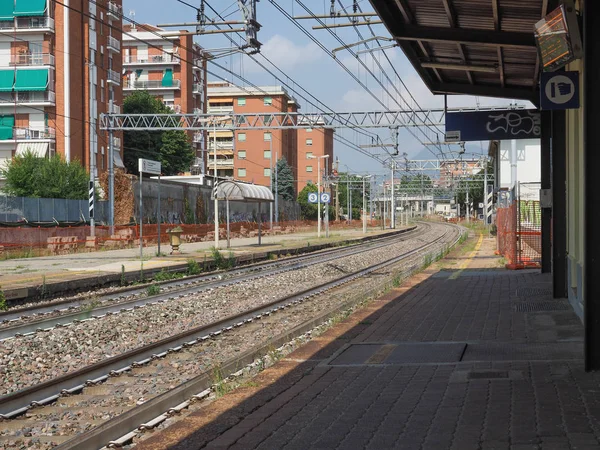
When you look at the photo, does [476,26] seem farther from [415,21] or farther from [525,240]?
[525,240]

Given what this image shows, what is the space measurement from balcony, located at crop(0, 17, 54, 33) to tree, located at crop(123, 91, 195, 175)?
19.1 meters

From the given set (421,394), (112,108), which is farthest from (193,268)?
(112,108)

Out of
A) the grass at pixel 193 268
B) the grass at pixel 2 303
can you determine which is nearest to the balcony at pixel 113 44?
the grass at pixel 193 268

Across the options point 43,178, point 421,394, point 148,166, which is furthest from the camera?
point 43,178

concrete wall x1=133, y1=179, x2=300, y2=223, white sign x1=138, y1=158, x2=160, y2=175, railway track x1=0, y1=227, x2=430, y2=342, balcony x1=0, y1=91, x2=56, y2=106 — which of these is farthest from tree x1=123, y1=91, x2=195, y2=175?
railway track x1=0, y1=227, x2=430, y2=342

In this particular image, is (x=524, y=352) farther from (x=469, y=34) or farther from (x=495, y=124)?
(x=495, y=124)

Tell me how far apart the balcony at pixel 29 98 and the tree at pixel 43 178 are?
7.25m

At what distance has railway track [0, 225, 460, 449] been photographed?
685 centimetres

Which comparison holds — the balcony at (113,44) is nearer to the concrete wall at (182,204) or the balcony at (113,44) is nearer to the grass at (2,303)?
the concrete wall at (182,204)

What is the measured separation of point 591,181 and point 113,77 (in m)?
63.2

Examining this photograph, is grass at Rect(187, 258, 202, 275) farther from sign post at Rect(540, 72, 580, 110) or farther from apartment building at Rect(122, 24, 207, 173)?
apartment building at Rect(122, 24, 207, 173)

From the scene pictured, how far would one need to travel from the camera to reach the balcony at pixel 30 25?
5793 centimetres

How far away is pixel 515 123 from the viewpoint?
17031mm

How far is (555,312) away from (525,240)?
1336cm
